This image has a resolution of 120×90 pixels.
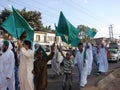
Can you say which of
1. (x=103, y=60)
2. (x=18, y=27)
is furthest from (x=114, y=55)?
(x=18, y=27)

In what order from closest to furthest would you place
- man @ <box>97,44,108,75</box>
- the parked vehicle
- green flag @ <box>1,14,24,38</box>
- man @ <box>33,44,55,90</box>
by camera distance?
man @ <box>33,44,55,90</box>, green flag @ <box>1,14,24,38</box>, man @ <box>97,44,108,75</box>, the parked vehicle

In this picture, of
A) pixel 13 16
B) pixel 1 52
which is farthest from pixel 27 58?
pixel 13 16

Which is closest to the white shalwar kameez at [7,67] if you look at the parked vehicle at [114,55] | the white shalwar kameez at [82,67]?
the white shalwar kameez at [82,67]

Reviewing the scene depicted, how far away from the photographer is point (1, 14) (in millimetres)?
44781

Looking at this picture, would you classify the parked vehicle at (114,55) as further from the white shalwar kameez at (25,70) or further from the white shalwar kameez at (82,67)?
the white shalwar kameez at (25,70)

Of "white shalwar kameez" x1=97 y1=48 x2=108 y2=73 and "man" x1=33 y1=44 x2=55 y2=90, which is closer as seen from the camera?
"man" x1=33 y1=44 x2=55 y2=90

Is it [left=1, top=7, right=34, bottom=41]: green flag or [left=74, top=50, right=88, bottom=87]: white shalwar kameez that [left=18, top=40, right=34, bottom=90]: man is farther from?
[left=74, top=50, right=88, bottom=87]: white shalwar kameez

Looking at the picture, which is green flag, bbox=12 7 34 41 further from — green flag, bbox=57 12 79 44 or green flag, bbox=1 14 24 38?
green flag, bbox=57 12 79 44

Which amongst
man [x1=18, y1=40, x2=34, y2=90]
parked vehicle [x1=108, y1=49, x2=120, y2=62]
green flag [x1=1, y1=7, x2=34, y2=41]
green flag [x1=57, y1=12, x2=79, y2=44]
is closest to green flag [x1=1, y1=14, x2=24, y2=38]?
green flag [x1=1, y1=7, x2=34, y2=41]

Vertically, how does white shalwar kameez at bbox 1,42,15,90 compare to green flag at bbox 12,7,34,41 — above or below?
below

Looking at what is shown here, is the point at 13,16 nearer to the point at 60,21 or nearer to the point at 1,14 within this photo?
the point at 60,21

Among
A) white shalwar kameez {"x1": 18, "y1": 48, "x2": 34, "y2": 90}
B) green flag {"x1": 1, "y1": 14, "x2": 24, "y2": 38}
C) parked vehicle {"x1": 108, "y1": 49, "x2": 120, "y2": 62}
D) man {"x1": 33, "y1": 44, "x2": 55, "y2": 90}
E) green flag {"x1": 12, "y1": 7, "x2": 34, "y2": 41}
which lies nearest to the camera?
white shalwar kameez {"x1": 18, "y1": 48, "x2": 34, "y2": 90}

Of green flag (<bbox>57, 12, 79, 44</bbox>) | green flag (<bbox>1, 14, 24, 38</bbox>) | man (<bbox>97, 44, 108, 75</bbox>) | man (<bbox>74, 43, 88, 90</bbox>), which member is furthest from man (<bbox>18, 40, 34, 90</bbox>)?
man (<bbox>97, 44, 108, 75</bbox>)

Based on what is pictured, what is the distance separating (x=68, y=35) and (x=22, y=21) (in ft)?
7.00
